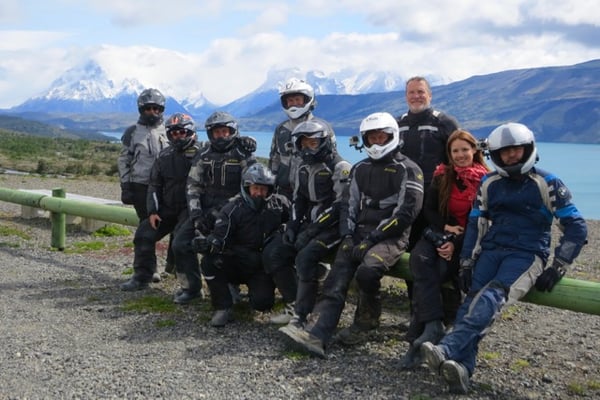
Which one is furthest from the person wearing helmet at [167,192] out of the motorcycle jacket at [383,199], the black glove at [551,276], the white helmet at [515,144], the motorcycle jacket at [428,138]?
the black glove at [551,276]

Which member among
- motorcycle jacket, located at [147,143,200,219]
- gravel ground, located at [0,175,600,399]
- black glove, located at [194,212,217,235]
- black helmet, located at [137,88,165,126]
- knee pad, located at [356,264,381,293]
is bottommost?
gravel ground, located at [0,175,600,399]

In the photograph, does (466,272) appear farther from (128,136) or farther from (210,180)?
(128,136)

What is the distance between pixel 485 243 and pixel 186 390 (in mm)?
2399

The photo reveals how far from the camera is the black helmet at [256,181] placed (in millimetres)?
6816

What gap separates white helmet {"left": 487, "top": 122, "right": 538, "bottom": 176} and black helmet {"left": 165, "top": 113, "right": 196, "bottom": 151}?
12.3 feet

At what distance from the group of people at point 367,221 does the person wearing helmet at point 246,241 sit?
13 millimetres

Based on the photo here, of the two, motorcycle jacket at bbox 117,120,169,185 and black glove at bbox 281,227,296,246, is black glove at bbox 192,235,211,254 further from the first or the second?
motorcycle jacket at bbox 117,120,169,185

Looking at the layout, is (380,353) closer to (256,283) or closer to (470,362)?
(470,362)

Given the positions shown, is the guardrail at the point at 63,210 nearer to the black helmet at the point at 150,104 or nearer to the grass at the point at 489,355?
the black helmet at the point at 150,104

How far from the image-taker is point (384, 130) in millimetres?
5941

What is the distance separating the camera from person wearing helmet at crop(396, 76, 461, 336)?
6.35 metres

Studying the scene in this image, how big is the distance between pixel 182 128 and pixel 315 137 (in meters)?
2.05

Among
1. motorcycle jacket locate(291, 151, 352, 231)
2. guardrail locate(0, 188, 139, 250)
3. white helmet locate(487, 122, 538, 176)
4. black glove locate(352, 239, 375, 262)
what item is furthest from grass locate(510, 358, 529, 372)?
guardrail locate(0, 188, 139, 250)

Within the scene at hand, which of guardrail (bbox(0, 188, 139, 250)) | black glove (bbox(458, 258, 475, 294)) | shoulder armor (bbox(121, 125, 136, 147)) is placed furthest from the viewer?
guardrail (bbox(0, 188, 139, 250))
